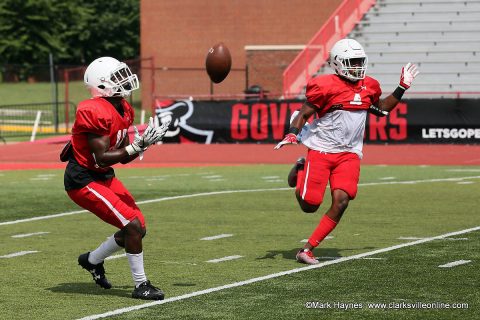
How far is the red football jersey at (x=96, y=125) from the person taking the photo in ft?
28.3

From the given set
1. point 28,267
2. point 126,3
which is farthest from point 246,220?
point 126,3

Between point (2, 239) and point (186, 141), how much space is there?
1637 centimetres

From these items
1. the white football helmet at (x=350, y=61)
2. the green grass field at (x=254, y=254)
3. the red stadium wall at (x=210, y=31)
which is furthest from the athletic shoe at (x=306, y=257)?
the red stadium wall at (x=210, y=31)

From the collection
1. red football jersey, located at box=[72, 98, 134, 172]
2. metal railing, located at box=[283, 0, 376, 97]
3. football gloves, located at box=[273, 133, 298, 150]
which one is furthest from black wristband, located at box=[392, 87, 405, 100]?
metal railing, located at box=[283, 0, 376, 97]

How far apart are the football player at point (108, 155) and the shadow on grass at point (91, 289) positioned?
294mm

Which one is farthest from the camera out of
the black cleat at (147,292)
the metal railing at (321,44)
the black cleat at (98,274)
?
the metal railing at (321,44)

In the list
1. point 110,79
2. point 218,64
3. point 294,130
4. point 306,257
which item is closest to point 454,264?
point 306,257

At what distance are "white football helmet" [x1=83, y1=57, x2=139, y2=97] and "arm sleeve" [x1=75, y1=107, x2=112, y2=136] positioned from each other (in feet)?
0.79

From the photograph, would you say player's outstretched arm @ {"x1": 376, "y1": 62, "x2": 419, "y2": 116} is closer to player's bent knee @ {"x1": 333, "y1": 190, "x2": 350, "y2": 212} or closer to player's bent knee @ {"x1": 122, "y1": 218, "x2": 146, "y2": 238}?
player's bent knee @ {"x1": 333, "y1": 190, "x2": 350, "y2": 212}

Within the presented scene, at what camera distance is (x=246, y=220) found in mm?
13930

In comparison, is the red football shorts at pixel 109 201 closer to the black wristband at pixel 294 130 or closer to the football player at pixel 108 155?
the football player at pixel 108 155

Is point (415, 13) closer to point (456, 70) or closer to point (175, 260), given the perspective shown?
point (456, 70)

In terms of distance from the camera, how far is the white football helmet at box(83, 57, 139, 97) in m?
8.79

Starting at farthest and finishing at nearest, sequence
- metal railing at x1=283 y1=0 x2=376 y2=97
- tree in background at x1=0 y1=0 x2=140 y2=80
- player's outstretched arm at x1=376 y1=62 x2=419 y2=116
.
Answer: 1. tree in background at x1=0 y1=0 x2=140 y2=80
2. metal railing at x1=283 y1=0 x2=376 y2=97
3. player's outstretched arm at x1=376 y1=62 x2=419 y2=116
